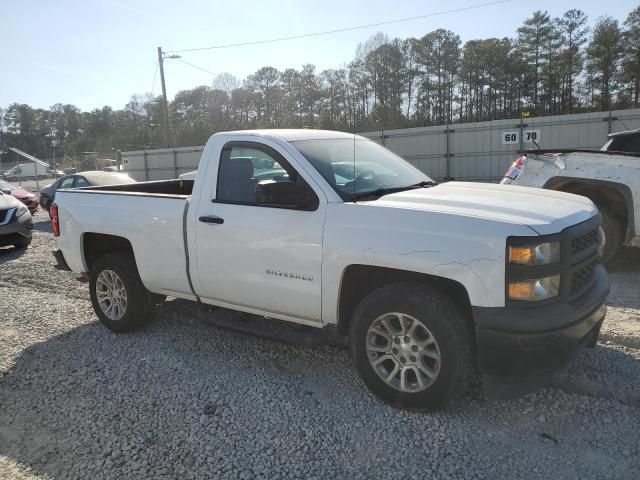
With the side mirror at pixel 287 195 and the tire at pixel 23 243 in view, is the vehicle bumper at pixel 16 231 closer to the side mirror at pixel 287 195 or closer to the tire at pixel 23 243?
the tire at pixel 23 243

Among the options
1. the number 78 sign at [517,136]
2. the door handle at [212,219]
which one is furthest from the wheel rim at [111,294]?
the number 78 sign at [517,136]

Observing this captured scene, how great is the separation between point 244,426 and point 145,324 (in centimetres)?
228

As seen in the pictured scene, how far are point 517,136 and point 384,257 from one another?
49.8ft

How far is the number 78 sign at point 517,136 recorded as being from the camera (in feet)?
54.3

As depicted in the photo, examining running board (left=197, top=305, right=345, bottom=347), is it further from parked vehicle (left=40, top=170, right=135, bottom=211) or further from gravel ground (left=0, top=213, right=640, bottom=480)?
parked vehicle (left=40, top=170, right=135, bottom=211)

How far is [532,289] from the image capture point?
2.93 metres

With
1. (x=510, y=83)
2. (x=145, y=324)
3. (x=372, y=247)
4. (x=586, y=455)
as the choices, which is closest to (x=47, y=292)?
(x=145, y=324)

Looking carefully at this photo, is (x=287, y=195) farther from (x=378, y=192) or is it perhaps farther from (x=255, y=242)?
(x=378, y=192)

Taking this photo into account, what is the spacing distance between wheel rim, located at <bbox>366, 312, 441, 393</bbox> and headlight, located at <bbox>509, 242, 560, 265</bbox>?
695mm

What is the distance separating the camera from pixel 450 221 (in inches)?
120

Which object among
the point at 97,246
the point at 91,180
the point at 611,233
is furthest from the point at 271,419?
the point at 91,180

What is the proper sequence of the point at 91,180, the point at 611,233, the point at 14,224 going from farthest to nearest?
1. the point at 91,180
2. the point at 14,224
3. the point at 611,233

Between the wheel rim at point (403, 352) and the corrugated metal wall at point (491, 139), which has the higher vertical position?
the corrugated metal wall at point (491, 139)

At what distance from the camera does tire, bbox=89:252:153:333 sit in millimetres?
4922
